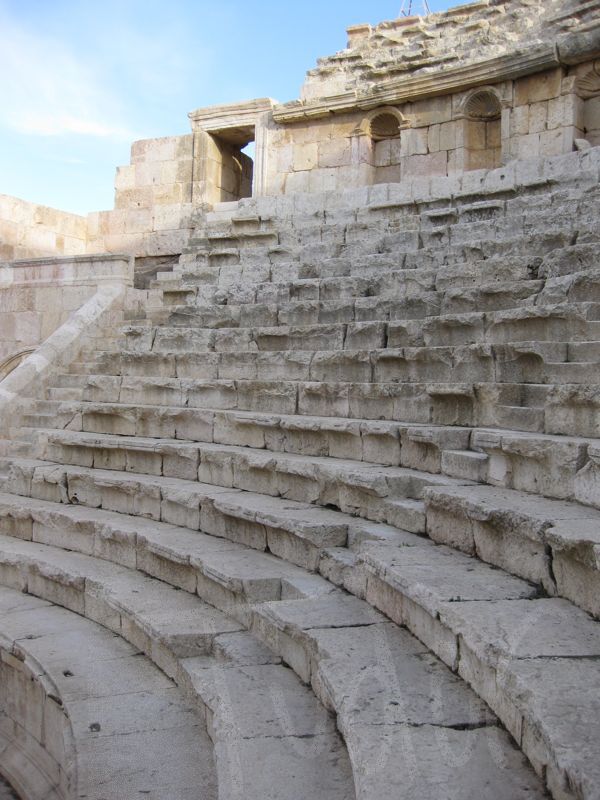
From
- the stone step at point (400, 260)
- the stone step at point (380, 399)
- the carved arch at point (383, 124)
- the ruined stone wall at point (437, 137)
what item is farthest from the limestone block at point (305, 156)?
the stone step at point (380, 399)

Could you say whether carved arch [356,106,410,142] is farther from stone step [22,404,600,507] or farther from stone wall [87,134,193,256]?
stone step [22,404,600,507]

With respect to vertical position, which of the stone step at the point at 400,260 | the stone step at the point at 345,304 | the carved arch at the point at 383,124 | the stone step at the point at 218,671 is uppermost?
the carved arch at the point at 383,124

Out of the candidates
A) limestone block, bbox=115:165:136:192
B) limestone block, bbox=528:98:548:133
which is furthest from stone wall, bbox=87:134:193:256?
limestone block, bbox=528:98:548:133

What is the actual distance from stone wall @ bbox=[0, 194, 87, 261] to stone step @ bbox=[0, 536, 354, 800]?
8471 mm

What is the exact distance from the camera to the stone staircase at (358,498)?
8.32 ft

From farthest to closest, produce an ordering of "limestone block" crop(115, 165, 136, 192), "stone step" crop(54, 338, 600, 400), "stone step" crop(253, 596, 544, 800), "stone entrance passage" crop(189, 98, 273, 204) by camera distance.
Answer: "limestone block" crop(115, 165, 136, 192) < "stone entrance passage" crop(189, 98, 273, 204) < "stone step" crop(54, 338, 600, 400) < "stone step" crop(253, 596, 544, 800)

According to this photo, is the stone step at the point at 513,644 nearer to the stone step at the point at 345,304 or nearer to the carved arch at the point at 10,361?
the stone step at the point at 345,304

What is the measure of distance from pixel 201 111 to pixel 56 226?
308 centimetres

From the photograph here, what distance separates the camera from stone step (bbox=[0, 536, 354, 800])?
260cm

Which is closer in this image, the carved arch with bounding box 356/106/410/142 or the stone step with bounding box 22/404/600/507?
the stone step with bounding box 22/404/600/507

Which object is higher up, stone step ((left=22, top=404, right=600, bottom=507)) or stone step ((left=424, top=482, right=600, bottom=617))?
stone step ((left=22, top=404, right=600, bottom=507))

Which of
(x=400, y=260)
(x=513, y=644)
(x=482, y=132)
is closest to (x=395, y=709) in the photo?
(x=513, y=644)

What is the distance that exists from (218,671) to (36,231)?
11271mm

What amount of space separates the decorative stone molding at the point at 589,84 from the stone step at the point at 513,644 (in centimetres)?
903
